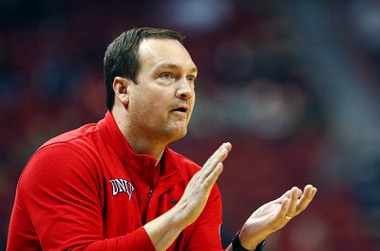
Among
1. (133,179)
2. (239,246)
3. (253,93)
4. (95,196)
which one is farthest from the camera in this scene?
(253,93)

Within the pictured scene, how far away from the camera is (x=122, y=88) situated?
348 centimetres

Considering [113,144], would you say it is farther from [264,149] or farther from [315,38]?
[315,38]

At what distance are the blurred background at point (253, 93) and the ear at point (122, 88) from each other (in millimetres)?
4968

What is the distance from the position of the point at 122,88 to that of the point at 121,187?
0.52 metres

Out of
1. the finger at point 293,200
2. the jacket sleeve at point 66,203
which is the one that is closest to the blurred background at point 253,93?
the finger at point 293,200

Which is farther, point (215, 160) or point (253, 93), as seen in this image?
point (253, 93)

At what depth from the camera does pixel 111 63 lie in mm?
3539

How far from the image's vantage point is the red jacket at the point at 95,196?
117 inches

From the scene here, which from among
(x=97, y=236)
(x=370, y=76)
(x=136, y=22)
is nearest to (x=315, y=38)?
(x=370, y=76)

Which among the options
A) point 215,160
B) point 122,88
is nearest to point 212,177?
point 215,160

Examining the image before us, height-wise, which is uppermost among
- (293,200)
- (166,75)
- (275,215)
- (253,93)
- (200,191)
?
(166,75)

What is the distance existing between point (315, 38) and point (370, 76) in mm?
1312

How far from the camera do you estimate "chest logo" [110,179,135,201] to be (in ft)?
10.7

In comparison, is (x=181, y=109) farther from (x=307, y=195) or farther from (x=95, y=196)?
(x=307, y=195)
